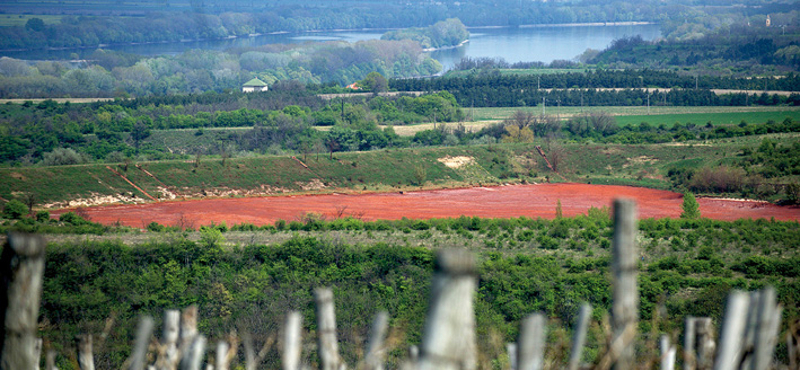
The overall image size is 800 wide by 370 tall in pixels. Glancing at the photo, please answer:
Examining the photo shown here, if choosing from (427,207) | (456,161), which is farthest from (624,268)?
(456,161)

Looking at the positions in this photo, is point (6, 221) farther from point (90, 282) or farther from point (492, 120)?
point (492, 120)

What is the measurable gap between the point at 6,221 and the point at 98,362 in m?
25.1

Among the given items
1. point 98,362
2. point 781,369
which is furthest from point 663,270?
point 781,369

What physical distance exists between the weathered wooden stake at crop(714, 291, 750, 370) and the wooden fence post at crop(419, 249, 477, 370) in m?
1.71

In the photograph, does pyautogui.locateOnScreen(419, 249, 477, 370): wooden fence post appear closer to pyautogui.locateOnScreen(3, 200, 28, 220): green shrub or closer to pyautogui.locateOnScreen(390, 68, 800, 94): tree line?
pyautogui.locateOnScreen(3, 200, 28, 220): green shrub

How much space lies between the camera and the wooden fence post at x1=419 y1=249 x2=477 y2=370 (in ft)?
9.61

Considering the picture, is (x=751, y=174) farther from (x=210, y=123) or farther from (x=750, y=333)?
(x=750, y=333)

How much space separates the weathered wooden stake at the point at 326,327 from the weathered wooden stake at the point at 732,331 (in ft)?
7.21

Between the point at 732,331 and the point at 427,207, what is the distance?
5169cm

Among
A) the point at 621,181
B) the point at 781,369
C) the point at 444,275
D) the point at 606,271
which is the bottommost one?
the point at 621,181

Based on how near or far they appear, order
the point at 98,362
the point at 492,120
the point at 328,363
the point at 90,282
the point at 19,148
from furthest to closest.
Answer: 1. the point at 492,120
2. the point at 19,148
3. the point at 90,282
4. the point at 98,362
5. the point at 328,363

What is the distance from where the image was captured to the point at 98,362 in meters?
23.2

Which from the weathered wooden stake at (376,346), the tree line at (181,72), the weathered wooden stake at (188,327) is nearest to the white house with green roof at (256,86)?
the tree line at (181,72)

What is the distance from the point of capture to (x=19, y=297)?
3.64 meters
